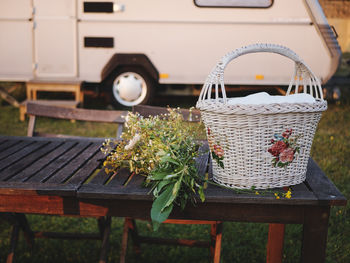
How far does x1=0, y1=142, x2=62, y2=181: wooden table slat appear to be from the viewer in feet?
6.37

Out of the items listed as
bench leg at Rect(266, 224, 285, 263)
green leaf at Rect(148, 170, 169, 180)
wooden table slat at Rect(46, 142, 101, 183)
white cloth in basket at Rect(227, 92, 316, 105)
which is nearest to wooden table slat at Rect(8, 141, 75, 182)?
wooden table slat at Rect(46, 142, 101, 183)

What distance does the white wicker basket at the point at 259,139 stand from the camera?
1.59m

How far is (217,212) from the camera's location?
167 cm

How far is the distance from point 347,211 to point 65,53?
4958 mm

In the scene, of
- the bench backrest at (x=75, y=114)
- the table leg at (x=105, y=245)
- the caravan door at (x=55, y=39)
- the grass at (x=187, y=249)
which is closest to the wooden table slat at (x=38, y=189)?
the table leg at (x=105, y=245)

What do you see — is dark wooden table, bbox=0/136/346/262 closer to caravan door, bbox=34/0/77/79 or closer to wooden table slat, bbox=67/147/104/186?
wooden table slat, bbox=67/147/104/186

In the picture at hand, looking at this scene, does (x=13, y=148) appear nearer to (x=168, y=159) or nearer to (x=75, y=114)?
(x=75, y=114)

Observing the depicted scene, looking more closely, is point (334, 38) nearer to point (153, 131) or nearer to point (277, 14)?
point (277, 14)

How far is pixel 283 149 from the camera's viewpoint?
165cm

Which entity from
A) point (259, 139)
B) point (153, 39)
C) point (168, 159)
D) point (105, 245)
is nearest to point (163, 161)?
point (168, 159)

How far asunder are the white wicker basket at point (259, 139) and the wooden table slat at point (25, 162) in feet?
3.16

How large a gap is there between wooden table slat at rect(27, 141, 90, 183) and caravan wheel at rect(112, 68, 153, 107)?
13.9 feet

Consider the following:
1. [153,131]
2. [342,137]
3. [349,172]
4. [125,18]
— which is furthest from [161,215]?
[125,18]

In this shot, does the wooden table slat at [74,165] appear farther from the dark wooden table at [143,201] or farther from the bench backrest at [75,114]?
the bench backrest at [75,114]
